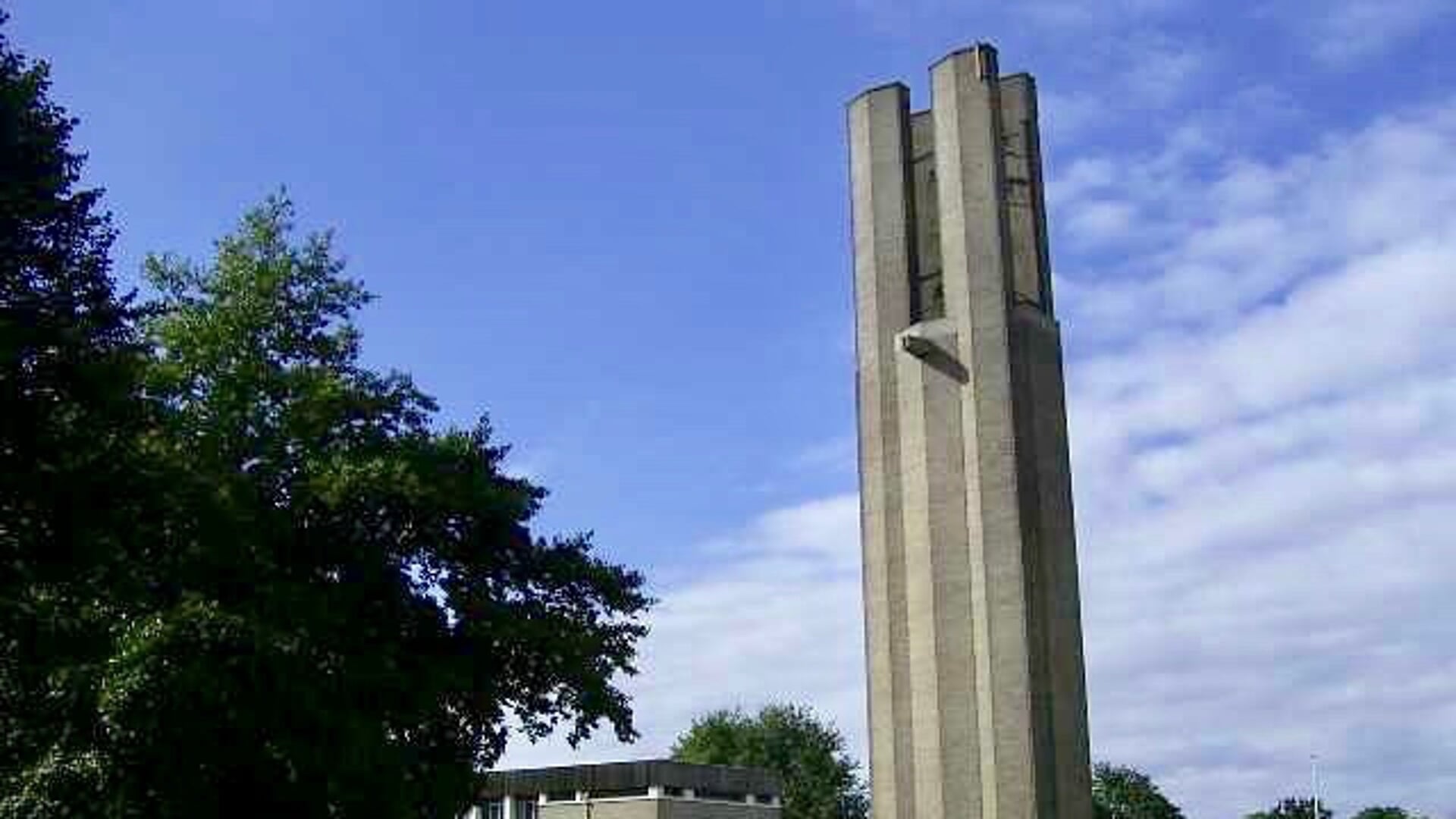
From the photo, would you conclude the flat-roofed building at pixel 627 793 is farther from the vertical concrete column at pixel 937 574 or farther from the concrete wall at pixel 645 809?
the vertical concrete column at pixel 937 574

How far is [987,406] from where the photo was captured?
4212 cm

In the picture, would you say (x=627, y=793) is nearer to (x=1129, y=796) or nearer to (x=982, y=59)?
(x=982, y=59)

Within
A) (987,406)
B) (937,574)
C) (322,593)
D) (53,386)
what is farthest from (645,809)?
(53,386)

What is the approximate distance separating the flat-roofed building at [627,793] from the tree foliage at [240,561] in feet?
107

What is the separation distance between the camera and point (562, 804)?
6875cm

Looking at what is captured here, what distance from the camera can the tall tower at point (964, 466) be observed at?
40344mm

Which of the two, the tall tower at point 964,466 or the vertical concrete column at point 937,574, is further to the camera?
the vertical concrete column at point 937,574

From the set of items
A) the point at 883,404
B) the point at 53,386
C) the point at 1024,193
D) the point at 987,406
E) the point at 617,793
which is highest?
the point at 1024,193

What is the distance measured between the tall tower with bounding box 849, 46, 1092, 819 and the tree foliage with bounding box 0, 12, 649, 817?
9225mm

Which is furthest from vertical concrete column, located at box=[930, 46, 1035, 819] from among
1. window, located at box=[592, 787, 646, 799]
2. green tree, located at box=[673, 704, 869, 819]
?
green tree, located at box=[673, 704, 869, 819]

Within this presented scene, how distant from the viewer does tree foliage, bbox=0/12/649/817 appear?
75.6ft

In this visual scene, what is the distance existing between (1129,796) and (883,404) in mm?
84238

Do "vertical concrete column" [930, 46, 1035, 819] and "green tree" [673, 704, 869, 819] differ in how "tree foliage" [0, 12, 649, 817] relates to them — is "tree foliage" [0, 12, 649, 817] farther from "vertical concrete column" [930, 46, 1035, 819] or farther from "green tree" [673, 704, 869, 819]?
"green tree" [673, 704, 869, 819]

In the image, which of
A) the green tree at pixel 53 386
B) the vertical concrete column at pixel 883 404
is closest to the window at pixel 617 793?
the vertical concrete column at pixel 883 404
